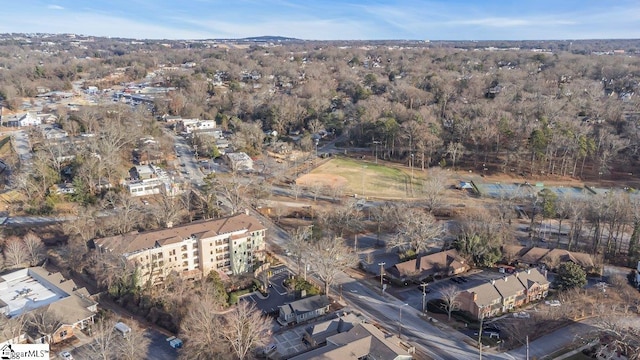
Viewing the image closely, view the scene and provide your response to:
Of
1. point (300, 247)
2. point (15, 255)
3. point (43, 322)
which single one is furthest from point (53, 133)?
point (300, 247)

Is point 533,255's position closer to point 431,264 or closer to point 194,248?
point 431,264

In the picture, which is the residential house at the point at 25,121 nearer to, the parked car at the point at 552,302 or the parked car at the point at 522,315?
the parked car at the point at 522,315

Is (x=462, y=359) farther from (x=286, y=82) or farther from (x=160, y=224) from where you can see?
(x=286, y=82)

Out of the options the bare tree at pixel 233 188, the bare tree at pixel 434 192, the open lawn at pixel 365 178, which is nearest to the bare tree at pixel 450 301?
the bare tree at pixel 434 192

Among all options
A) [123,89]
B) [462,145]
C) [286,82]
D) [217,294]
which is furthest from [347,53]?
[217,294]

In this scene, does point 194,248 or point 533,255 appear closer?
point 194,248

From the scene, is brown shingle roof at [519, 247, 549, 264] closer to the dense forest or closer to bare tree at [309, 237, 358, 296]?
bare tree at [309, 237, 358, 296]
